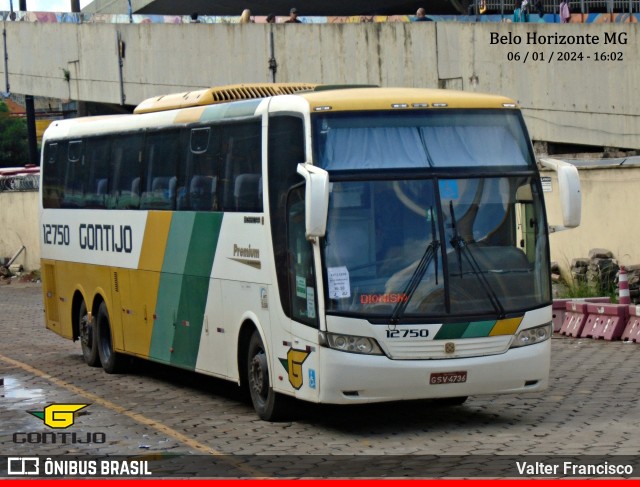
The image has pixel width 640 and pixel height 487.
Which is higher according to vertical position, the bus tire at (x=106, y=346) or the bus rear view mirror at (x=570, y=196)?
the bus rear view mirror at (x=570, y=196)

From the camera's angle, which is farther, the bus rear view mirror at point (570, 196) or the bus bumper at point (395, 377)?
the bus rear view mirror at point (570, 196)

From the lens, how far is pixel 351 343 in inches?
484

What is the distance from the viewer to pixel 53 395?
53.3ft

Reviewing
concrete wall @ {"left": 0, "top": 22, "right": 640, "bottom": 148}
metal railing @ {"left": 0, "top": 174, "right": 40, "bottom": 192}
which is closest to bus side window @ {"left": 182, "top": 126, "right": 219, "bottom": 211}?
concrete wall @ {"left": 0, "top": 22, "right": 640, "bottom": 148}

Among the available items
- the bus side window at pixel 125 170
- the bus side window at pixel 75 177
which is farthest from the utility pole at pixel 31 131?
the bus side window at pixel 125 170

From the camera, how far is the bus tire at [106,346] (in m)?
18.9

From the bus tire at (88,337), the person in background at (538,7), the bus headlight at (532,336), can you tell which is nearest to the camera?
the bus headlight at (532,336)

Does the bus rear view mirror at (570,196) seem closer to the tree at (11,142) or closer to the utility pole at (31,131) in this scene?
the utility pole at (31,131)

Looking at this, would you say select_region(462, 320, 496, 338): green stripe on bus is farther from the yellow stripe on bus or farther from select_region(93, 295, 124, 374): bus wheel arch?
select_region(93, 295, 124, 374): bus wheel arch

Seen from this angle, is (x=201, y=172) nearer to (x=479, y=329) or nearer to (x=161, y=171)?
(x=161, y=171)

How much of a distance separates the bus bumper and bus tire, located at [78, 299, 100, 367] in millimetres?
7927

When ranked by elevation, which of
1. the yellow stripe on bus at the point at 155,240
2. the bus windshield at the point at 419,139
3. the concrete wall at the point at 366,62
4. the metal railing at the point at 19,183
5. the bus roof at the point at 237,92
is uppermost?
the concrete wall at the point at 366,62

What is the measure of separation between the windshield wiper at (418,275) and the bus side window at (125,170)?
19.8 feet

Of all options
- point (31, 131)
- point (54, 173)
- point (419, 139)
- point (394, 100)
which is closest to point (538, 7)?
point (54, 173)
